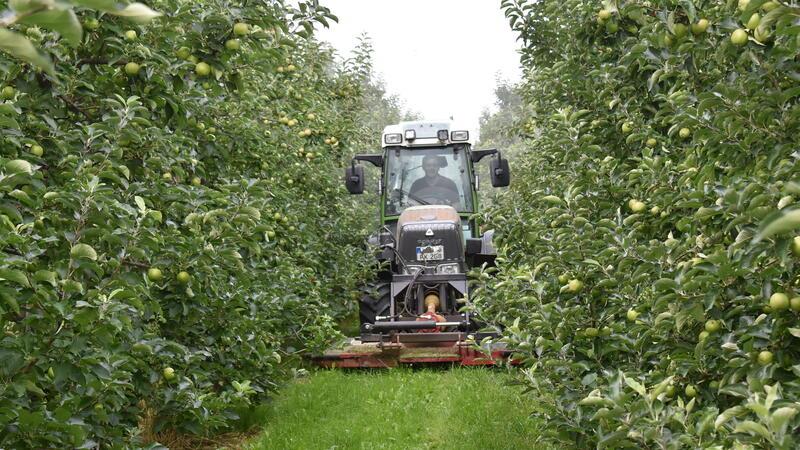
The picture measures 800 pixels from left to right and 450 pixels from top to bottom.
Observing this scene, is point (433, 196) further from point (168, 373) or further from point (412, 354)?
point (168, 373)

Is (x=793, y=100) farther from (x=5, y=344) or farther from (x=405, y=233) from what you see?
(x=405, y=233)

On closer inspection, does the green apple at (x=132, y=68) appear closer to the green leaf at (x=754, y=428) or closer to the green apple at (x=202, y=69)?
the green apple at (x=202, y=69)

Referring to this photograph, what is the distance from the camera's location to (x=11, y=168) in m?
3.01

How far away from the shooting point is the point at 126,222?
363 cm

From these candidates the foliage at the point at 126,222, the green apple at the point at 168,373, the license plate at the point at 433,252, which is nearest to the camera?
the foliage at the point at 126,222

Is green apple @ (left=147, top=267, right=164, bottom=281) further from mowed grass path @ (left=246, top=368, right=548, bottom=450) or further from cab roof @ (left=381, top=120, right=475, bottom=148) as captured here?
cab roof @ (left=381, top=120, right=475, bottom=148)

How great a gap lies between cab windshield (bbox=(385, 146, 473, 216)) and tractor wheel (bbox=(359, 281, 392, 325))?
1.36m

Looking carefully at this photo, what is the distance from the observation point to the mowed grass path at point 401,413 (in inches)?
257

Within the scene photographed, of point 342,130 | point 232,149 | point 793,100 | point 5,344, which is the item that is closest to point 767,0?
point 793,100

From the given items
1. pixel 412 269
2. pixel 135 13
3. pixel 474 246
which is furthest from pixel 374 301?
pixel 135 13

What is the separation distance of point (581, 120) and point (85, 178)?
11.8 ft

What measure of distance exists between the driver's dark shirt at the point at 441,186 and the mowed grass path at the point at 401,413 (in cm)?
336

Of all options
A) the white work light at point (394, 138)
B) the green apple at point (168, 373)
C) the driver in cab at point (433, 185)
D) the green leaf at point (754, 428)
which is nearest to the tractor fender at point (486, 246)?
the driver in cab at point (433, 185)

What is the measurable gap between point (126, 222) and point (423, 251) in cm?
737
